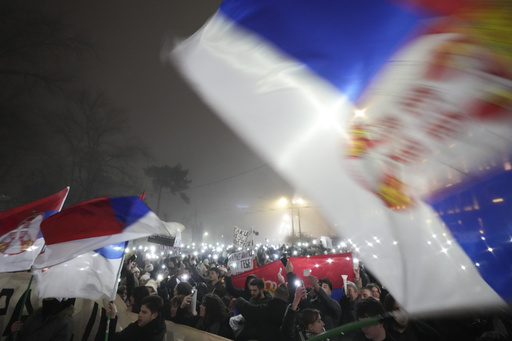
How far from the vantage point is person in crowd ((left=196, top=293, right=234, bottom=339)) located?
171 inches

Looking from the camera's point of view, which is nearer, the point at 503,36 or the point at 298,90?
the point at 503,36

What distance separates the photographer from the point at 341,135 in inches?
58.9

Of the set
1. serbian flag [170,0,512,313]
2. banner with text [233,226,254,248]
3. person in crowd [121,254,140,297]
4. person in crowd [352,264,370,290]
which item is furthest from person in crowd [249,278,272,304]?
banner with text [233,226,254,248]

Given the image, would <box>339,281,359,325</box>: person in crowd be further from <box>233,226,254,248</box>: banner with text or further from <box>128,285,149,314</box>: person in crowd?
<box>233,226,254,248</box>: banner with text

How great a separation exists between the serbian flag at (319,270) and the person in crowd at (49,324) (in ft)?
14.2

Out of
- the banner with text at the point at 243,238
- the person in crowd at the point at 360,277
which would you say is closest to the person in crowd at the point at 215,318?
the person in crowd at the point at 360,277

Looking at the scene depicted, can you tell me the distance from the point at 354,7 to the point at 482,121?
0.76 meters

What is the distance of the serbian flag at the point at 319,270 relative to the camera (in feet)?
23.3

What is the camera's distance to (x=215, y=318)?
4379 millimetres

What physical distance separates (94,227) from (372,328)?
13.2ft

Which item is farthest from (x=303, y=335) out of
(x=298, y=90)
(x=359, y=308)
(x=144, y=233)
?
(x=298, y=90)

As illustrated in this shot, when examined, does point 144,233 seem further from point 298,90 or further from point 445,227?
point 445,227

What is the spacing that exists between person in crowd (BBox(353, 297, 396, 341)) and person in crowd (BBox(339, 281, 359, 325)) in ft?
6.56

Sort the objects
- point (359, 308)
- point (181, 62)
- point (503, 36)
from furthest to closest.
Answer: point (359, 308), point (181, 62), point (503, 36)
